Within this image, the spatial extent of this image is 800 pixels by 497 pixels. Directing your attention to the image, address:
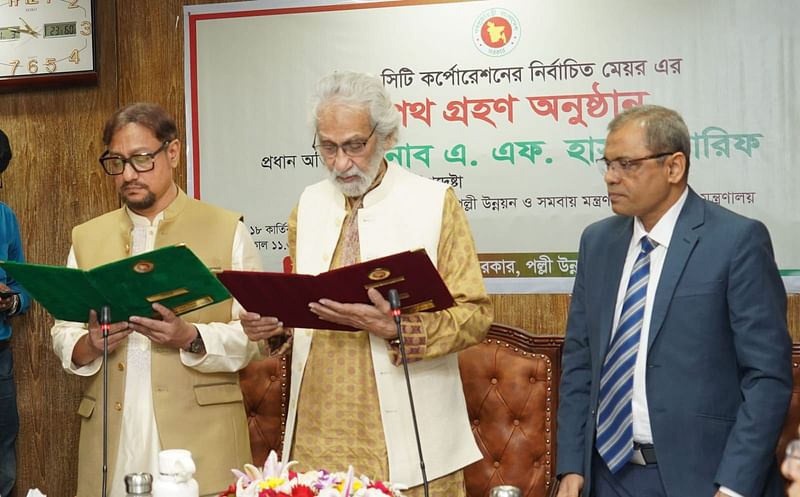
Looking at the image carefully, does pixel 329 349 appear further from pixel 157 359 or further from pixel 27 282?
pixel 27 282

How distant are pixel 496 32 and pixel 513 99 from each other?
0.28 meters

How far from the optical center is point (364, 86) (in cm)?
249

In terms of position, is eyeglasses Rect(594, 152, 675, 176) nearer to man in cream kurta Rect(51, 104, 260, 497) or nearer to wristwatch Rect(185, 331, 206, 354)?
man in cream kurta Rect(51, 104, 260, 497)

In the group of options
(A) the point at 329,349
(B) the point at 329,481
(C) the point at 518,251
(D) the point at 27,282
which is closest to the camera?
(B) the point at 329,481

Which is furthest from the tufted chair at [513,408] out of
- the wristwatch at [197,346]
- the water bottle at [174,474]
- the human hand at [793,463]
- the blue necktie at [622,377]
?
the human hand at [793,463]

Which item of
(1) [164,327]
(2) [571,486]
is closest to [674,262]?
(2) [571,486]

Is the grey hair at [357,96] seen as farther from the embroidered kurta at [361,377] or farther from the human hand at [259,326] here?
the human hand at [259,326]

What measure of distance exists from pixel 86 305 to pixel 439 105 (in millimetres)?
1968

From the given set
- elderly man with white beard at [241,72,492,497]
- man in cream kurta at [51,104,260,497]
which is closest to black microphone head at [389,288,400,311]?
elderly man with white beard at [241,72,492,497]

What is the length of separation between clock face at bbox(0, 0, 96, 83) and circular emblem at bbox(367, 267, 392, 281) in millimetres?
2475

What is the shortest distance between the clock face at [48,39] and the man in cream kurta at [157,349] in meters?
1.63

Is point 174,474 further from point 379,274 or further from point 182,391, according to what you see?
point 182,391

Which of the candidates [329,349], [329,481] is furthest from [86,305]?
[329,481]

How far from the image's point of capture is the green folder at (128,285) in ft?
7.25
